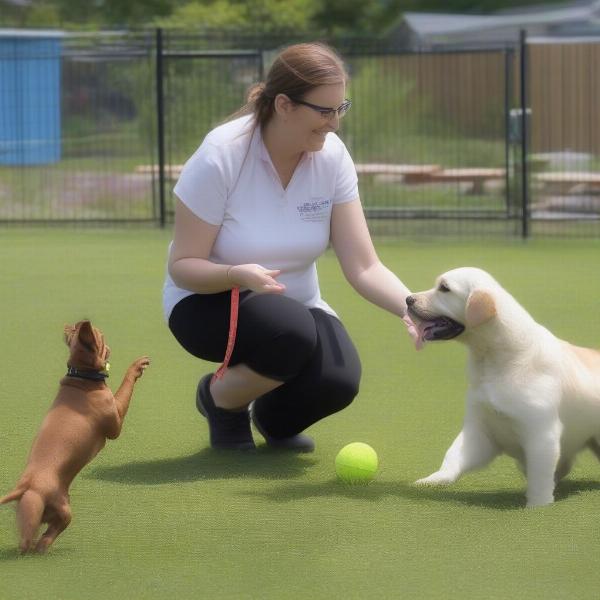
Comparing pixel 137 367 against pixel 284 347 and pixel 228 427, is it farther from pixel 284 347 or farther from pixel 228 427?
pixel 228 427

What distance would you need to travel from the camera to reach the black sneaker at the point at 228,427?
538 centimetres

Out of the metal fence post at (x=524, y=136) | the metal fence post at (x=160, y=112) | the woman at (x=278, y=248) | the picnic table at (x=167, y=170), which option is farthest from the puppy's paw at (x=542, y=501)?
the picnic table at (x=167, y=170)

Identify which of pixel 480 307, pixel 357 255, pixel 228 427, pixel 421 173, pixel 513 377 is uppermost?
pixel 421 173

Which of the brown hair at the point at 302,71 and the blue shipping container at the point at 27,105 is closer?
the brown hair at the point at 302,71

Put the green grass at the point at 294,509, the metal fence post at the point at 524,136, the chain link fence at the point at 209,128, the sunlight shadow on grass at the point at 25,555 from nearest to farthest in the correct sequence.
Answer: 1. the green grass at the point at 294,509
2. the sunlight shadow on grass at the point at 25,555
3. the metal fence post at the point at 524,136
4. the chain link fence at the point at 209,128

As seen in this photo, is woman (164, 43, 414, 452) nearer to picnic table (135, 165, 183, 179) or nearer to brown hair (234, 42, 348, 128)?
brown hair (234, 42, 348, 128)

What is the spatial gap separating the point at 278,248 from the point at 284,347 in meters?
0.39

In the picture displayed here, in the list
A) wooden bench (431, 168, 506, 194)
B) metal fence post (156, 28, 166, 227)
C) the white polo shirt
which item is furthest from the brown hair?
wooden bench (431, 168, 506, 194)

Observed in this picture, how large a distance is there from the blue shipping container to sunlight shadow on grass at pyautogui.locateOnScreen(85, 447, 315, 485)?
10.9 m

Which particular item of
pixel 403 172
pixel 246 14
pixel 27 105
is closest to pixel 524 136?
pixel 403 172

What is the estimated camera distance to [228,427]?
17.7 ft

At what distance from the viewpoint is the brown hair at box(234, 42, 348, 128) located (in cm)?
484

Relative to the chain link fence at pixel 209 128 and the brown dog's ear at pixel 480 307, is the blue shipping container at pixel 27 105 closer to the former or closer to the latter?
the chain link fence at pixel 209 128

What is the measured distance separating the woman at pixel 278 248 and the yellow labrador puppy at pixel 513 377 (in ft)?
1.68
